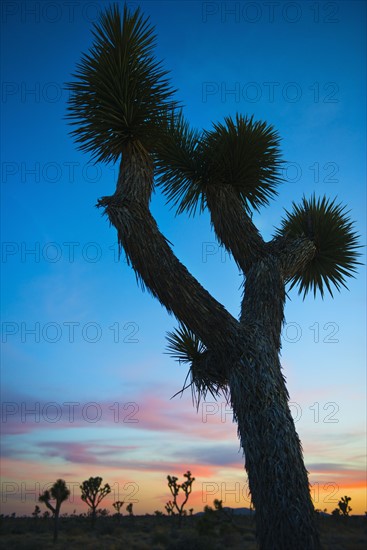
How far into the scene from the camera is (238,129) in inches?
316

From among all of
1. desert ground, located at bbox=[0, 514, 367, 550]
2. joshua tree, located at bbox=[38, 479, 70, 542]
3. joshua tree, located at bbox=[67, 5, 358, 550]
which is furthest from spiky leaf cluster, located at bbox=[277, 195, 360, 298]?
joshua tree, located at bbox=[38, 479, 70, 542]

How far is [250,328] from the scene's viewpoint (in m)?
6.04

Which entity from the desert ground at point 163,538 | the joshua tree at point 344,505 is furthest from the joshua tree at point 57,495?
the joshua tree at point 344,505

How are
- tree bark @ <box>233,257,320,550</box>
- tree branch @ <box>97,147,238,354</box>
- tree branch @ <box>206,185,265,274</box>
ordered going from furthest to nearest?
tree branch @ <box>206,185,265,274</box> → tree branch @ <box>97,147,238,354</box> → tree bark @ <box>233,257,320,550</box>

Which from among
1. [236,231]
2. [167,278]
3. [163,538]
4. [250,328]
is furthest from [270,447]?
[163,538]

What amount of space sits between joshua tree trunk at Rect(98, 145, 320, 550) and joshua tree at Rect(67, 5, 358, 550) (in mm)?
13

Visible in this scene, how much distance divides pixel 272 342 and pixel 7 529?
28094 mm

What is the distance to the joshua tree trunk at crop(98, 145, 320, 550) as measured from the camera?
4.94 meters

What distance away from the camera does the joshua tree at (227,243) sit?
512 cm

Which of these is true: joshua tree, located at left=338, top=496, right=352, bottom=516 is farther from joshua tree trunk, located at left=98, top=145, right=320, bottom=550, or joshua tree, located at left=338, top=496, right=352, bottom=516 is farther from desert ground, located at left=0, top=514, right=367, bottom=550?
joshua tree trunk, located at left=98, top=145, right=320, bottom=550

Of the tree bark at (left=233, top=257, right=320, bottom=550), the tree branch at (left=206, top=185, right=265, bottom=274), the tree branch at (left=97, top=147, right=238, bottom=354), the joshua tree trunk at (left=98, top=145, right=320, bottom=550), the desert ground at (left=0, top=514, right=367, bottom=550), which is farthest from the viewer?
the desert ground at (left=0, top=514, right=367, bottom=550)

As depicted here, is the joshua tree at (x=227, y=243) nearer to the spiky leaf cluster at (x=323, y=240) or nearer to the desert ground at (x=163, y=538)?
the spiky leaf cluster at (x=323, y=240)

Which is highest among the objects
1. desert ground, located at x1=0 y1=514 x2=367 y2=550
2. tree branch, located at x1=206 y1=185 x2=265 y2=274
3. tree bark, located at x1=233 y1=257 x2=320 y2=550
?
tree branch, located at x1=206 y1=185 x2=265 y2=274

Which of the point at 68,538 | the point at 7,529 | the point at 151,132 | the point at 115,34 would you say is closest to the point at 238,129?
the point at 151,132
